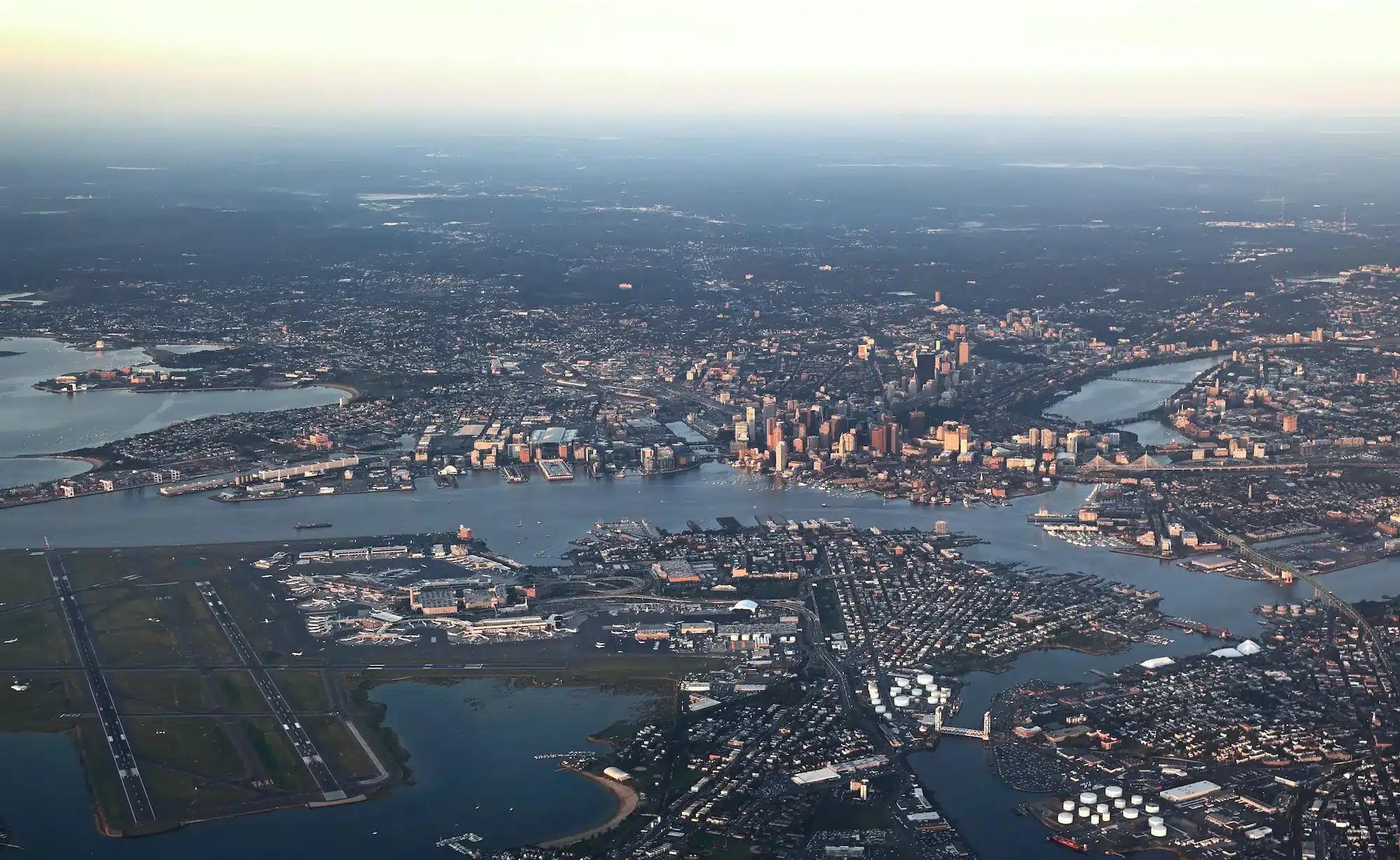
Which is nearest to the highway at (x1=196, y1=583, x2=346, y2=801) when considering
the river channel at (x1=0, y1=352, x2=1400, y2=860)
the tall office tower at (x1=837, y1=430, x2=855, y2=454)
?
the river channel at (x1=0, y1=352, x2=1400, y2=860)

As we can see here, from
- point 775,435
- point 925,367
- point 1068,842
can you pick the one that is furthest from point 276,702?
point 925,367

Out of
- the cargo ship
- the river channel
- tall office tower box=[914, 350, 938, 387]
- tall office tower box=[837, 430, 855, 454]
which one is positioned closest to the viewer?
the cargo ship

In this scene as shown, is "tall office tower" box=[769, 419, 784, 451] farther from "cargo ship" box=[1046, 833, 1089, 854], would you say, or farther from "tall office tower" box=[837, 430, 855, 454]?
"cargo ship" box=[1046, 833, 1089, 854]

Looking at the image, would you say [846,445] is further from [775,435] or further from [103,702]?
[103,702]

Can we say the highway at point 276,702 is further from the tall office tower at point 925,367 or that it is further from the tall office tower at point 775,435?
the tall office tower at point 925,367

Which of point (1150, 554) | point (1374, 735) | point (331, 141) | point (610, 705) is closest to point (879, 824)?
point (610, 705)

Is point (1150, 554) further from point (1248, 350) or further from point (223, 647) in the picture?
point (1248, 350)
